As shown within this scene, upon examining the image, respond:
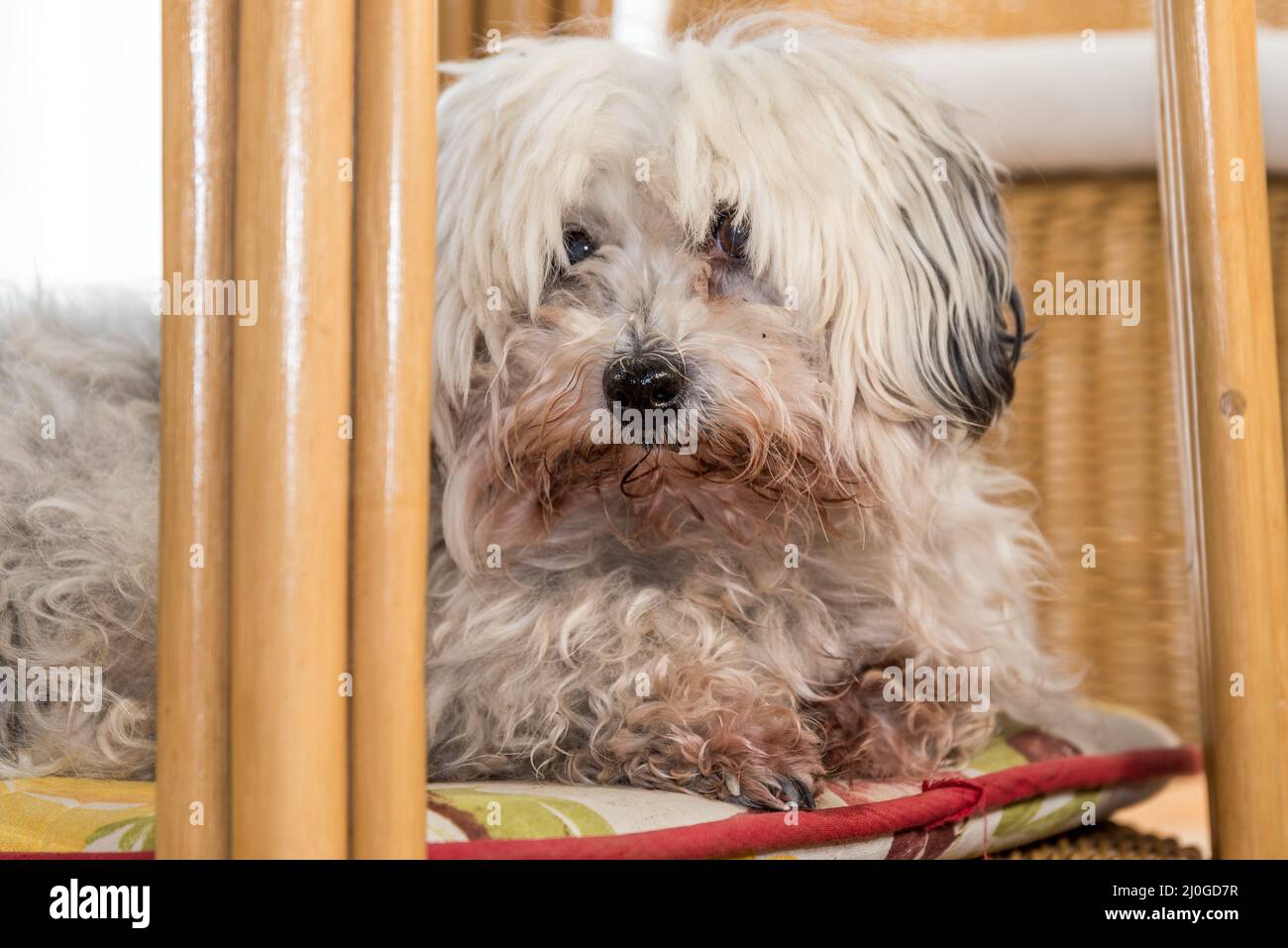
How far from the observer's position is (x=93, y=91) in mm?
1131

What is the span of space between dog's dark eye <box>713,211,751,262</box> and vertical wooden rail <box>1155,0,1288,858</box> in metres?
0.35

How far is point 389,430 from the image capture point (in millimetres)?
725

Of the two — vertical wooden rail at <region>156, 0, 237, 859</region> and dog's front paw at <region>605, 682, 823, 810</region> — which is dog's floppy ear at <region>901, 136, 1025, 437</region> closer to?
dog's front paw at <region>605, 682, 823, 810</region>

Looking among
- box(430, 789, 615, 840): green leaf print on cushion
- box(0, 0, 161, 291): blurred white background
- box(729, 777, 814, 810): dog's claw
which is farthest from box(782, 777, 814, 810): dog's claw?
box(0, 0, 161, 291): blurred white background

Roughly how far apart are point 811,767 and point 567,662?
0.23 m

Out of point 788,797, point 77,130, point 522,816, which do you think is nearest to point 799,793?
point 788,797

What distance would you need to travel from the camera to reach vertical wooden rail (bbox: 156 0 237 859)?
72 centimetres

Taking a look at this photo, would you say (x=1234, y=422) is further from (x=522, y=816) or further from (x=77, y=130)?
(x=77, y=130)

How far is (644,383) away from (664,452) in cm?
6

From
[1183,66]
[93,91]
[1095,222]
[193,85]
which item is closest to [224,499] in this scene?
[193,85]

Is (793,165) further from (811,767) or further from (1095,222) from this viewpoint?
(1095,222)

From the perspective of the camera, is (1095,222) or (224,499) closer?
(224,499)

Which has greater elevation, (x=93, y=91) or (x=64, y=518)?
(x=93, y=91)

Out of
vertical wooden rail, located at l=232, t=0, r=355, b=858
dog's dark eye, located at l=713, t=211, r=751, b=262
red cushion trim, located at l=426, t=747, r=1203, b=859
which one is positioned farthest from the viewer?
dog's dark eye, located at l=713, t=211, r=751, b=262
